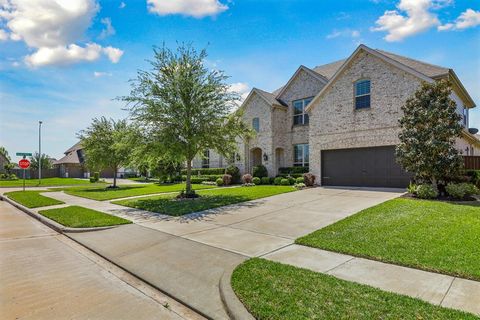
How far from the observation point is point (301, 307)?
360cm

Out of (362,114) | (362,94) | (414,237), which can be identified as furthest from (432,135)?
(414,237)

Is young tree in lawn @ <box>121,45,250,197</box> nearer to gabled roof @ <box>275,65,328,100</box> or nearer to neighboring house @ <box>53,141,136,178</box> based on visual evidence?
gabled roof @ <box>275,65,328,100</box>

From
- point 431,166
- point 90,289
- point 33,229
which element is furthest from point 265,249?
point 431,166

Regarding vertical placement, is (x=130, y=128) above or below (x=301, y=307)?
above

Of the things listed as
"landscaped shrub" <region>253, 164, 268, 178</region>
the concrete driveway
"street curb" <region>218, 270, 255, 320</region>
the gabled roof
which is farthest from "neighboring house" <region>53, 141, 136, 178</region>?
"street curb" <region>218, 270, 255, 320</region>

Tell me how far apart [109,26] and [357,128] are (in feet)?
46.7

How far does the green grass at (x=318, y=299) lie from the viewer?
11.2 ft

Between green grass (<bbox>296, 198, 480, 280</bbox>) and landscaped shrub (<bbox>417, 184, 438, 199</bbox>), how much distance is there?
206 cm

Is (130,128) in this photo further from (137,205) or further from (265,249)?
(265,249)

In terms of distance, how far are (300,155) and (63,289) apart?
20.5 m

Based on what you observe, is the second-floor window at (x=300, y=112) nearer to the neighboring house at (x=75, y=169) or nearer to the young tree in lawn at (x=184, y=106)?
the young tree in lawn at (x=184, y=106)

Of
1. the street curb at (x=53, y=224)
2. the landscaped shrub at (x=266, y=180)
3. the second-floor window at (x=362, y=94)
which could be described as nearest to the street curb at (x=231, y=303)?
the street curb at (x=53, y=224)

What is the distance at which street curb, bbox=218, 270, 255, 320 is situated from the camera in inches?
142

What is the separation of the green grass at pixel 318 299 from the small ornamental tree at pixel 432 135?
10052 millimetres
